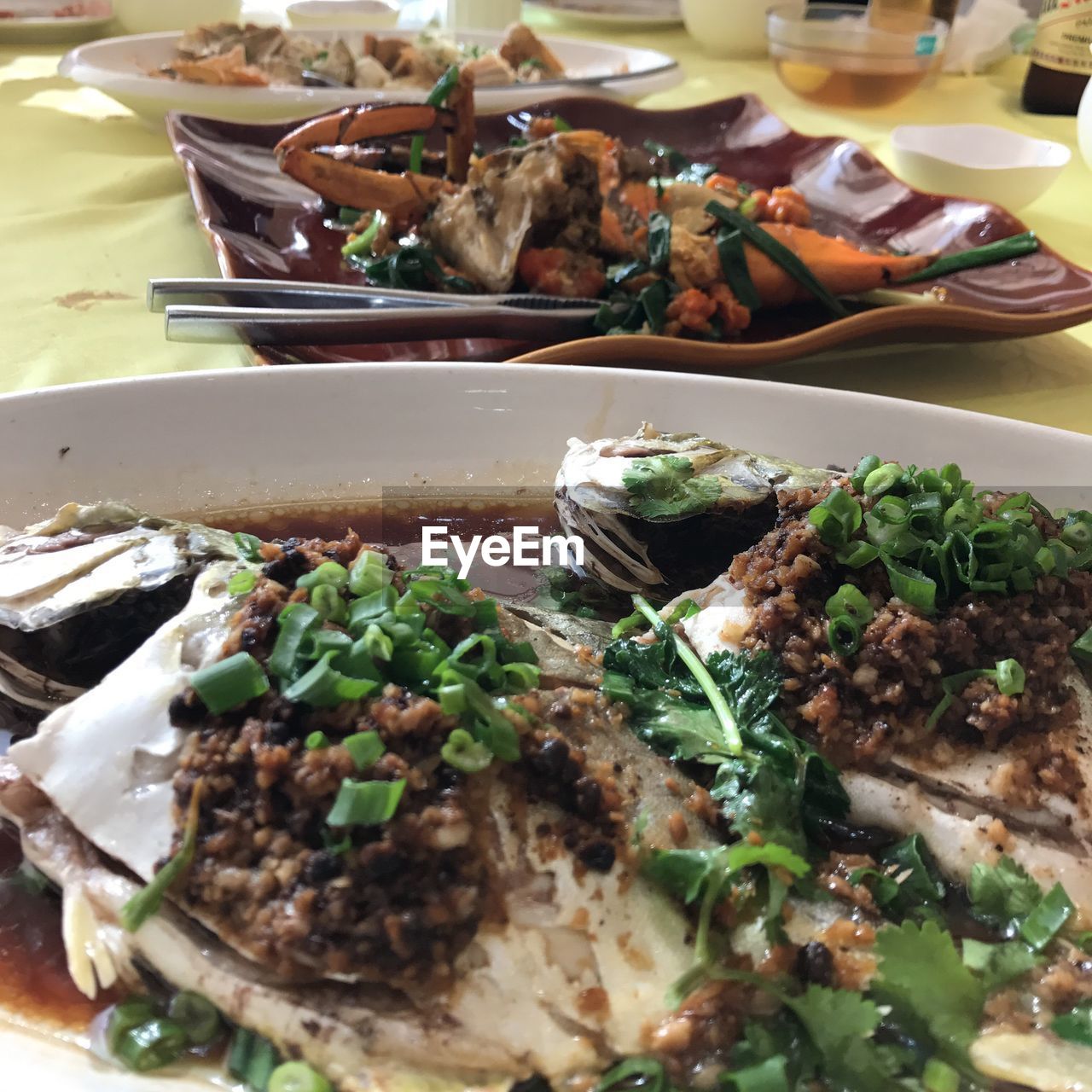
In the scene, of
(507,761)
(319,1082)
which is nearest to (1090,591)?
(507,761)

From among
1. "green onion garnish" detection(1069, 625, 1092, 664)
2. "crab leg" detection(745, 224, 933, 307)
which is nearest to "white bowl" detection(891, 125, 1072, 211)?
"crab leg" detection(745, 224, 933, 307)

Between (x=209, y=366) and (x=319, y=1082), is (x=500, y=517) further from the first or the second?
(x=319, y=1082)

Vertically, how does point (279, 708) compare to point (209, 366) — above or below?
above

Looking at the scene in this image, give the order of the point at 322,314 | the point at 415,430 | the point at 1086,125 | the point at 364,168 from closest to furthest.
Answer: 1. the point at 415,430
2. the point at 322,314
3. the point at 364,168
4. the point at 1086,125

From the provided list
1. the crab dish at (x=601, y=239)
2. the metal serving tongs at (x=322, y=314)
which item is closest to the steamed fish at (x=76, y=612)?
the metal serving tongs at (x=322, y=314)

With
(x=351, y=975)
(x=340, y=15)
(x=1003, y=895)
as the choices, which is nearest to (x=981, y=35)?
(x=340, y=15)

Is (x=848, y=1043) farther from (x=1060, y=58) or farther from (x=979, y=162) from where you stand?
(x=1060, y=58)

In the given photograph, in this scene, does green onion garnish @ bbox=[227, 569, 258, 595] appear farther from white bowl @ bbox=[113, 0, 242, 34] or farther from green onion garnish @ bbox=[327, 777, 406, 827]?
white bowl @ bbox=[113, 0, 242, 34]
